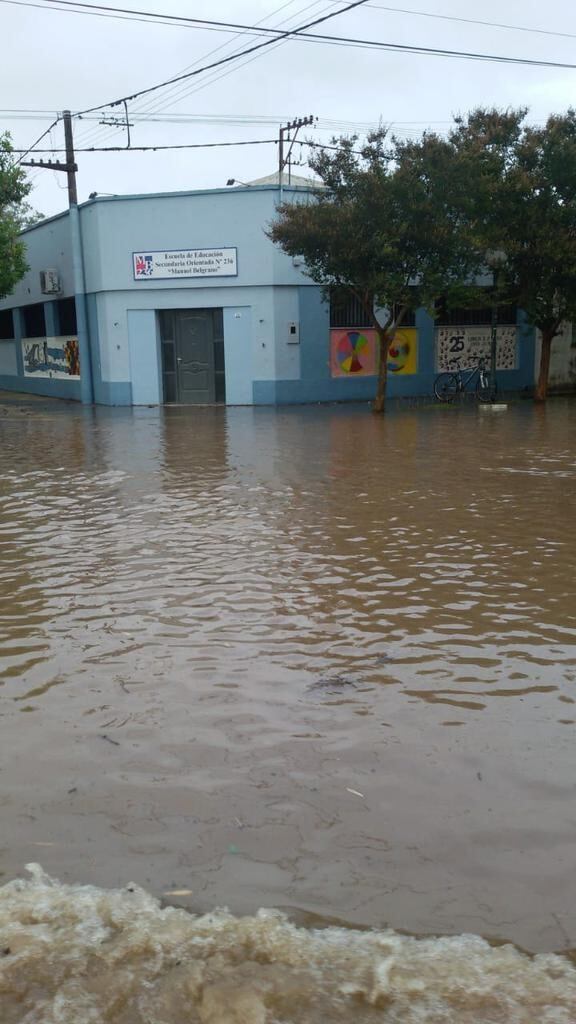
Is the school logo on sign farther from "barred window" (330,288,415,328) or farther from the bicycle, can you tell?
the bicycle

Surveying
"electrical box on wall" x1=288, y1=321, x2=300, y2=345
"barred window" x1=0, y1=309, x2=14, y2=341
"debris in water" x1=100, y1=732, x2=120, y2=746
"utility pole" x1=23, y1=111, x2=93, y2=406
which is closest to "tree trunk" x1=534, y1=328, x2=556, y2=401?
"electrical box on wall" x1=288, y1=321, x2=300, y2=345

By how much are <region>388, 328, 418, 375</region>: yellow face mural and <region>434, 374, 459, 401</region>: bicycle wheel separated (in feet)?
3.77

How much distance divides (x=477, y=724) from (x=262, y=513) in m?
5.17

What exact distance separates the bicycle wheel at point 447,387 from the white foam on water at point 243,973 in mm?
23384

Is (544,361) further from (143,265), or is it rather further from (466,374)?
(143,265)

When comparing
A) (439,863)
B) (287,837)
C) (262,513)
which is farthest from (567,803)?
(262,513)

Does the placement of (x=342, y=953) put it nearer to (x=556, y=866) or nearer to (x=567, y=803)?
(x=556, y=866)

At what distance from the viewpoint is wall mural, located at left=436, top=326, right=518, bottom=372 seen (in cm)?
2745

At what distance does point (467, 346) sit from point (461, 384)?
238cm

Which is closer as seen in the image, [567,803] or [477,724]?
A: [567,803]

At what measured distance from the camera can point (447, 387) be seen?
25531mm

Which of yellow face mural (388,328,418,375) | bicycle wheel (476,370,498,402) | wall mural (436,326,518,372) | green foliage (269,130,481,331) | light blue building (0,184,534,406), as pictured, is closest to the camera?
green foliage (269,130,481,331)

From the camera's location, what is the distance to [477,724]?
4211 mm

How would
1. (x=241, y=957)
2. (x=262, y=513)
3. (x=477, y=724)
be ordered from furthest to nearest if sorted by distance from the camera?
(x=262, y=513)
(x=477, y=724)
(x=241, y=957)
